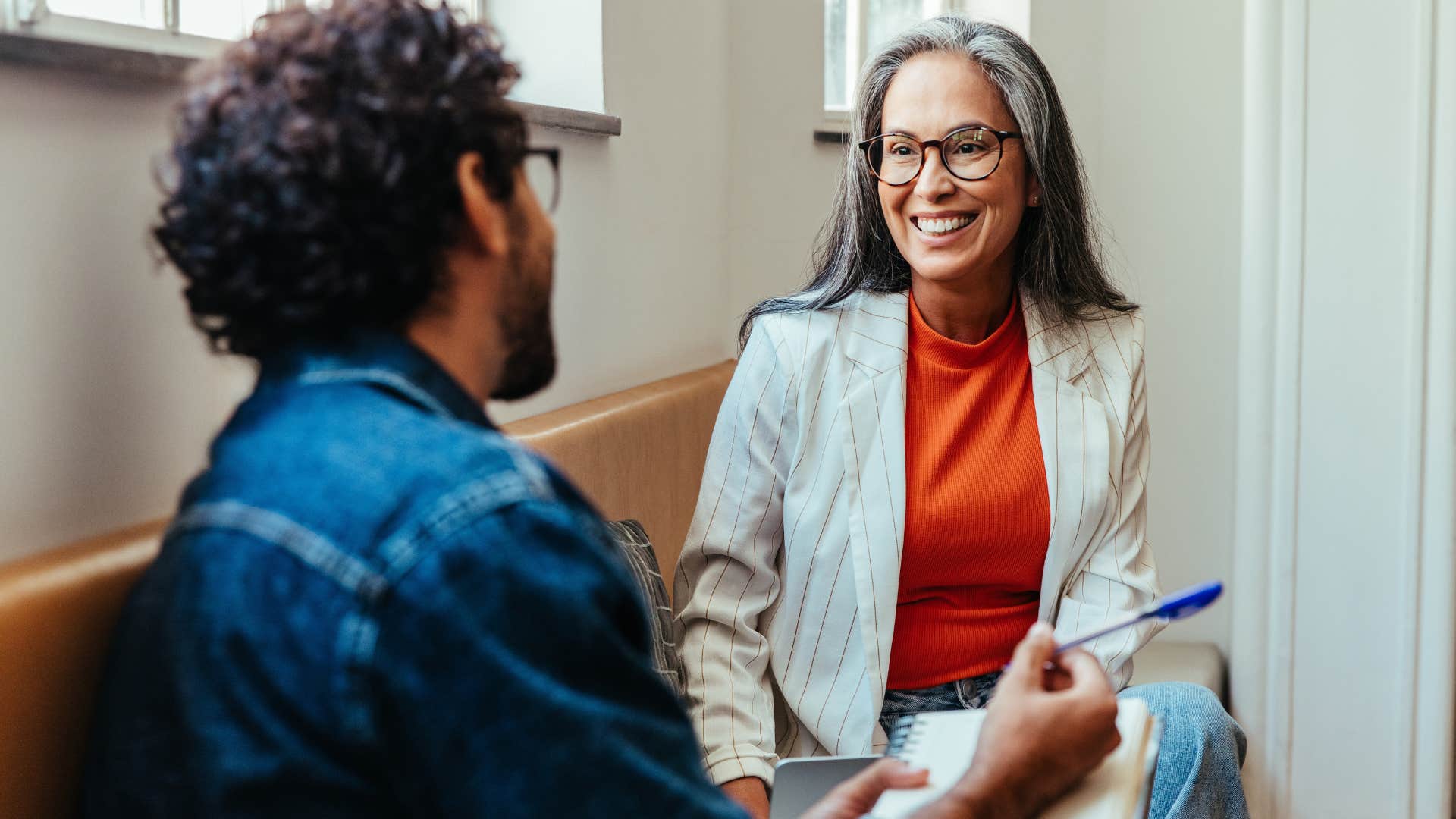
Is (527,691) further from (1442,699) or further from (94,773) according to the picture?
(1442,699)

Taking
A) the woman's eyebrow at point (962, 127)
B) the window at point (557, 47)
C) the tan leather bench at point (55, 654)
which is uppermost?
the window at point (557, 47)

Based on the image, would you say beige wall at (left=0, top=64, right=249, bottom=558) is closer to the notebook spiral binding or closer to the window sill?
the window sill

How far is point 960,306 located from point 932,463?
230 millimetres

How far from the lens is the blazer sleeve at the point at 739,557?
5.29 feet

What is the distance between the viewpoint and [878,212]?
186 cm

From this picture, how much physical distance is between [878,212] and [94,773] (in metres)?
1.30

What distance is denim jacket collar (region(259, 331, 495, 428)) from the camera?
2.51 feet

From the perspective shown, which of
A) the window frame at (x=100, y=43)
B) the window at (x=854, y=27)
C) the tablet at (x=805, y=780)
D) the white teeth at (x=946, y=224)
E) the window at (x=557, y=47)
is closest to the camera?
the window frame at (x=100, y=43)

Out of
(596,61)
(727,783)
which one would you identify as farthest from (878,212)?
(727,783)

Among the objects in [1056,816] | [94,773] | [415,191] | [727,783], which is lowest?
[727,783]

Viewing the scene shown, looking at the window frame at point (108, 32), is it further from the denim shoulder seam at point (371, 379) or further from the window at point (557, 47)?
the window at point (557, 47)

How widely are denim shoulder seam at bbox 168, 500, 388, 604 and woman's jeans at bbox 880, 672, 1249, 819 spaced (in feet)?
3.61

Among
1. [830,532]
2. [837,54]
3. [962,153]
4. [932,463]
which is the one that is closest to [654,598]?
[830,532]

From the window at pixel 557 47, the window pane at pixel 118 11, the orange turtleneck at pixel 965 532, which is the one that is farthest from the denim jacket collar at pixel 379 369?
the window at pixel 557 47
